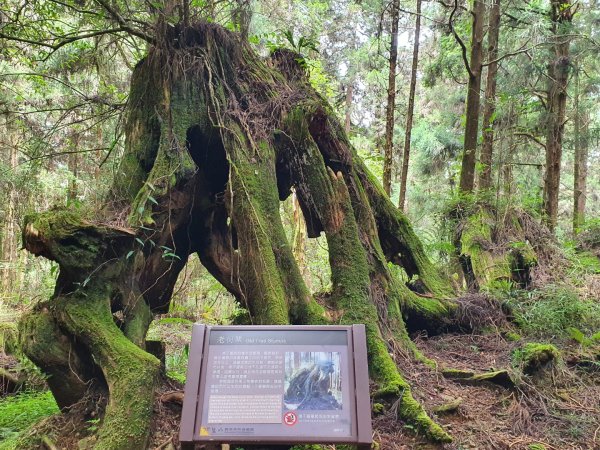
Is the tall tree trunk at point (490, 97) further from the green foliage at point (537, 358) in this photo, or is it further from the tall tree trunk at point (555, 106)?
the green foliage at point (537, 358)

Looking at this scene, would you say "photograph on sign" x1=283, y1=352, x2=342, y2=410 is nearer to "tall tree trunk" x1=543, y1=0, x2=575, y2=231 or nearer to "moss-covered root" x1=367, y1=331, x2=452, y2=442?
"moss-covered root" x1=367, y1=331, x2=452, y2=442

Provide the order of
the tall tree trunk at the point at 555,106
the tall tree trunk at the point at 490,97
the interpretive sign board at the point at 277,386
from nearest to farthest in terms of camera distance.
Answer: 1. the interpretive sign board at the point at 277,386
2. the tall tree trunk at the point at 490,97
3. the tall tree trunk at the point at 555,106

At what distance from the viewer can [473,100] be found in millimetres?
8367

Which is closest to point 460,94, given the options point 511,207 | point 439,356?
point 511,207

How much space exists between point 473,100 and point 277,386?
733 cm

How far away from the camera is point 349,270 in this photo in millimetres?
5000

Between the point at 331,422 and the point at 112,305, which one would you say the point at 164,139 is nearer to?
the point at 112,305

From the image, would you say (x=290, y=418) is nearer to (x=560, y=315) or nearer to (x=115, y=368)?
(x=115, y=368)

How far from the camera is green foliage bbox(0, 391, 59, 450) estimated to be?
3.94 metres

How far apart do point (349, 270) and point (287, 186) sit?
179 cm

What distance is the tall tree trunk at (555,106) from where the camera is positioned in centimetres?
952

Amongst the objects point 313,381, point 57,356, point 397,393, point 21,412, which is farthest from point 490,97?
point 21,412

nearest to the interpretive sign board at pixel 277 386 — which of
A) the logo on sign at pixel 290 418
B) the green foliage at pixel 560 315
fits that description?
the logo on sign at pixel 290 418

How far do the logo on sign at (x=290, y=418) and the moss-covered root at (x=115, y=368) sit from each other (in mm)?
1118
